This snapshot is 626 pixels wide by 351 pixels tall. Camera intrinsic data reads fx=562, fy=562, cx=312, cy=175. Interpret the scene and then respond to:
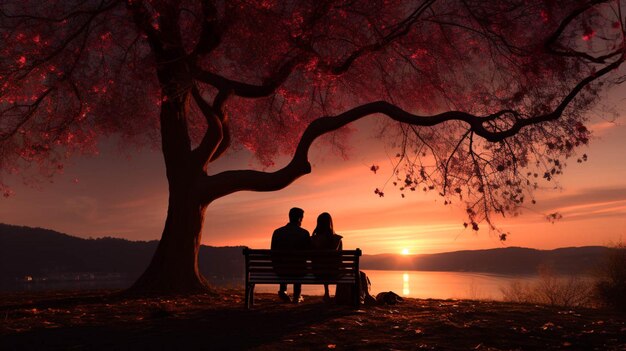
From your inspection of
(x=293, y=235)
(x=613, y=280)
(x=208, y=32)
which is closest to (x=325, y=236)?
(x=293, y=235)

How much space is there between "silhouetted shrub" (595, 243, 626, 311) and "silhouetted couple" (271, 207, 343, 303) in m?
13.9

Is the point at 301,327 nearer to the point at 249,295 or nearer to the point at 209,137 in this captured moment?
the point at 249,295

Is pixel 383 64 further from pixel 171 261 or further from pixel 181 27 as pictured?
pixel 171 261

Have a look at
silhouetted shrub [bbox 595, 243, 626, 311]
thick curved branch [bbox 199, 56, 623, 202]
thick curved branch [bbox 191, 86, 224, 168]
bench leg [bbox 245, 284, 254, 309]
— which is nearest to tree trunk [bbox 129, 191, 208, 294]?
thick curved branch [bbox 199, 56, 623, 202]

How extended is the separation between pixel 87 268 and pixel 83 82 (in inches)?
6455

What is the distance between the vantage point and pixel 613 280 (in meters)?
20.7

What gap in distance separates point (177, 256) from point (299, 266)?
544 cm

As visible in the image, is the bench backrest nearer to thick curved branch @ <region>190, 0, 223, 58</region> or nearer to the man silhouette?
the man silhouette

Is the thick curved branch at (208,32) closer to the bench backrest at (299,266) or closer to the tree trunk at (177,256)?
the tree trunk at (177,256)

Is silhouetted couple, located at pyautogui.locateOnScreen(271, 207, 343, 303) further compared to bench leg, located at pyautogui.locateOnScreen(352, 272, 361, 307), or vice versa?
silhouetted couple, located at pyautogui.locateOnScreen(271, 207, 343, 303)

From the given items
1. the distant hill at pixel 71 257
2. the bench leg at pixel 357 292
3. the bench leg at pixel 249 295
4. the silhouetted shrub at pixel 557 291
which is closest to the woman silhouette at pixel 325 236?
the bench leg at pixel 357 292

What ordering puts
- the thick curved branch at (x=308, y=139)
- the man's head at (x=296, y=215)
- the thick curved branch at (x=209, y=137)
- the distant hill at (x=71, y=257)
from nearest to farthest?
1. the man's head at (x=296, y=215)
2. the thick curved branch at (x=308, y=139)
3. the thick curved branch at (x=209, y=137)
4. the distant hill at (x=71, y=257)

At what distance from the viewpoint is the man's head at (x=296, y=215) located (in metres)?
11.4

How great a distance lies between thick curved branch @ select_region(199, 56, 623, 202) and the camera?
14.6m
